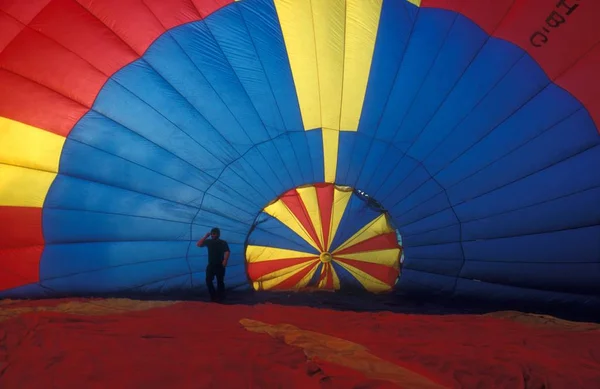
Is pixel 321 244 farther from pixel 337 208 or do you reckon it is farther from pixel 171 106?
pixel 171 106

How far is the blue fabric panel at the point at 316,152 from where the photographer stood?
3.51 m

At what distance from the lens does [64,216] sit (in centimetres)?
364

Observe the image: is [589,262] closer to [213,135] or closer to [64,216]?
[213,135]

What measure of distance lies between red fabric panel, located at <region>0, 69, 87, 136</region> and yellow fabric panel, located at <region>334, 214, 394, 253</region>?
97.0 inches

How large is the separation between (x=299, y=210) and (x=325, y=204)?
0.25 m

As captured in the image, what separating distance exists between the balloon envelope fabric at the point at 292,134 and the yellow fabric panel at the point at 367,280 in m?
0.19

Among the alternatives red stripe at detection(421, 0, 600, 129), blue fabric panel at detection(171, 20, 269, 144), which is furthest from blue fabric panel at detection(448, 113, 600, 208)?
blue fabric panel at detection(171, 20, 269, 144)

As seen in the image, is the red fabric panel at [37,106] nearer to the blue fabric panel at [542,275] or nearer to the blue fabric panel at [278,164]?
the blue fabric panel at [278,164]

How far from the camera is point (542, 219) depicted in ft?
10.6

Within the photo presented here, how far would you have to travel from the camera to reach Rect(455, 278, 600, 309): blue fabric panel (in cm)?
323

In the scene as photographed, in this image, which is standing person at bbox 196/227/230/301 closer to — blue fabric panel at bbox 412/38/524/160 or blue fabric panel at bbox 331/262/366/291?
blue fabric panel at bbox 331/262/366/291

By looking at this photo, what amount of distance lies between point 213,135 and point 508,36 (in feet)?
7.33

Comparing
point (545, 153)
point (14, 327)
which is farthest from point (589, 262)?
point (14, 327)

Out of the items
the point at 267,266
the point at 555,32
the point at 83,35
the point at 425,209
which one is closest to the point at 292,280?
the point at 267,266
